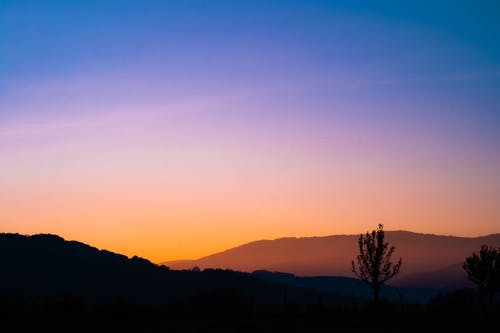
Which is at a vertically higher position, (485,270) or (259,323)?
(485,270)

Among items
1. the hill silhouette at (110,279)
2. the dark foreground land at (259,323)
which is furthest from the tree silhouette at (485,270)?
the hill silhouette at (110,279)

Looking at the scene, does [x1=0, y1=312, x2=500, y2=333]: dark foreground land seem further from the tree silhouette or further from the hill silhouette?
the hill silhouette

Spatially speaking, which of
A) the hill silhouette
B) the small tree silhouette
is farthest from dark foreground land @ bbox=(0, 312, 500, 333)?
the hill silhouette

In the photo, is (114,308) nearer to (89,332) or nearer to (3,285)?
(89,332)

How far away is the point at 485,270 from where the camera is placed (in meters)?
49.4

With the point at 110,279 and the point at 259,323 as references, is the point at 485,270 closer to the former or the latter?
the point at 259,323

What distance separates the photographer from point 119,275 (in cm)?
10394

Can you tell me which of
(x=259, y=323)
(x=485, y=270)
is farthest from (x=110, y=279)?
(x=259, y=323)

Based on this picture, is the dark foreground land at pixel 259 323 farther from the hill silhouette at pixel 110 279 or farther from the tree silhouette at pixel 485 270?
the hill silhouette at pixel 110 279

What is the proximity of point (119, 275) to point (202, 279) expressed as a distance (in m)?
15.6

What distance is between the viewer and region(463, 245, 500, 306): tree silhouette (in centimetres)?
4953

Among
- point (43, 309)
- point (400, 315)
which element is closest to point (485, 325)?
point (400, 315)

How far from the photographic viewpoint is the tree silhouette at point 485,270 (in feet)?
163

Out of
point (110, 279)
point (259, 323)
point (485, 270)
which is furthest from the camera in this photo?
point (110, 279)
